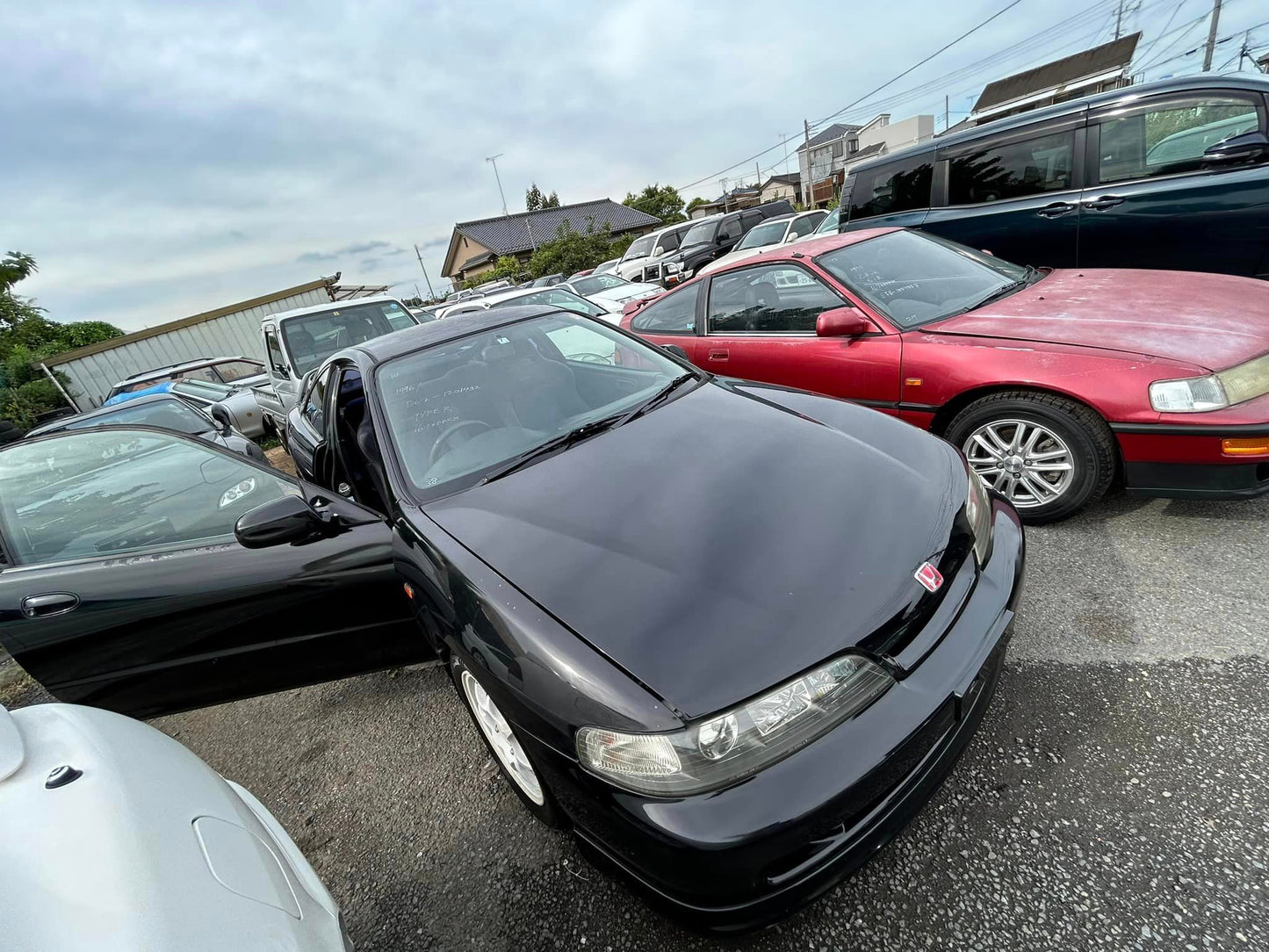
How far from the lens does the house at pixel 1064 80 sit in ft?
94.0

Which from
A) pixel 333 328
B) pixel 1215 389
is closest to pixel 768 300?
pixel 1215 389

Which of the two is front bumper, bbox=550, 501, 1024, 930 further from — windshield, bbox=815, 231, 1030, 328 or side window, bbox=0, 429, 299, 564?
windshield, bbox=815, 231, 1030, 328

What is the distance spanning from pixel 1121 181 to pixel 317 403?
581cm

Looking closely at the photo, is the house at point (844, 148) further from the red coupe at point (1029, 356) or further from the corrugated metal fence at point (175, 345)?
the red coupe at point (1029, 356)

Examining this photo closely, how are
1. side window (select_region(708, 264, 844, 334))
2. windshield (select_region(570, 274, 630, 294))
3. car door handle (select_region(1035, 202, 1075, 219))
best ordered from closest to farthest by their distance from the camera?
side window (select_region(708, 264, 844, 334)), car door handle (select_region(1035, 202, 1075, 219)), windshield (select_region(570, 274, 630, 294))

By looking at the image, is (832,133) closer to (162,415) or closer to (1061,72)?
(1061,72)

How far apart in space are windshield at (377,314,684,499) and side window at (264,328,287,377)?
16.3ft

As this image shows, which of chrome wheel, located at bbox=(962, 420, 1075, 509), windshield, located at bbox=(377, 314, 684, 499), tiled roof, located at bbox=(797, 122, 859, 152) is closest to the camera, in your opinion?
windshield, located at bbox=(377, 314, 684, 499)

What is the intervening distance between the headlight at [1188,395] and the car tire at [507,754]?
2701 millimetres

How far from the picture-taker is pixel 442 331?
2.62 metres

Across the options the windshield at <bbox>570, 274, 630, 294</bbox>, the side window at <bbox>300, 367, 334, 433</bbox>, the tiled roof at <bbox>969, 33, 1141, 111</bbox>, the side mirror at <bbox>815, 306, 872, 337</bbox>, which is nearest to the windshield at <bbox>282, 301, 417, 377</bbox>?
the side window at <bbox>300, 367, 334, 433</bbox>

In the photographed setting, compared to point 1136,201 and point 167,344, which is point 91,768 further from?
point 167,344

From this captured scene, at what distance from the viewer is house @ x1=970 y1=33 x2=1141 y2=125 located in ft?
94.0

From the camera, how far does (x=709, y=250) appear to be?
1409 cm
